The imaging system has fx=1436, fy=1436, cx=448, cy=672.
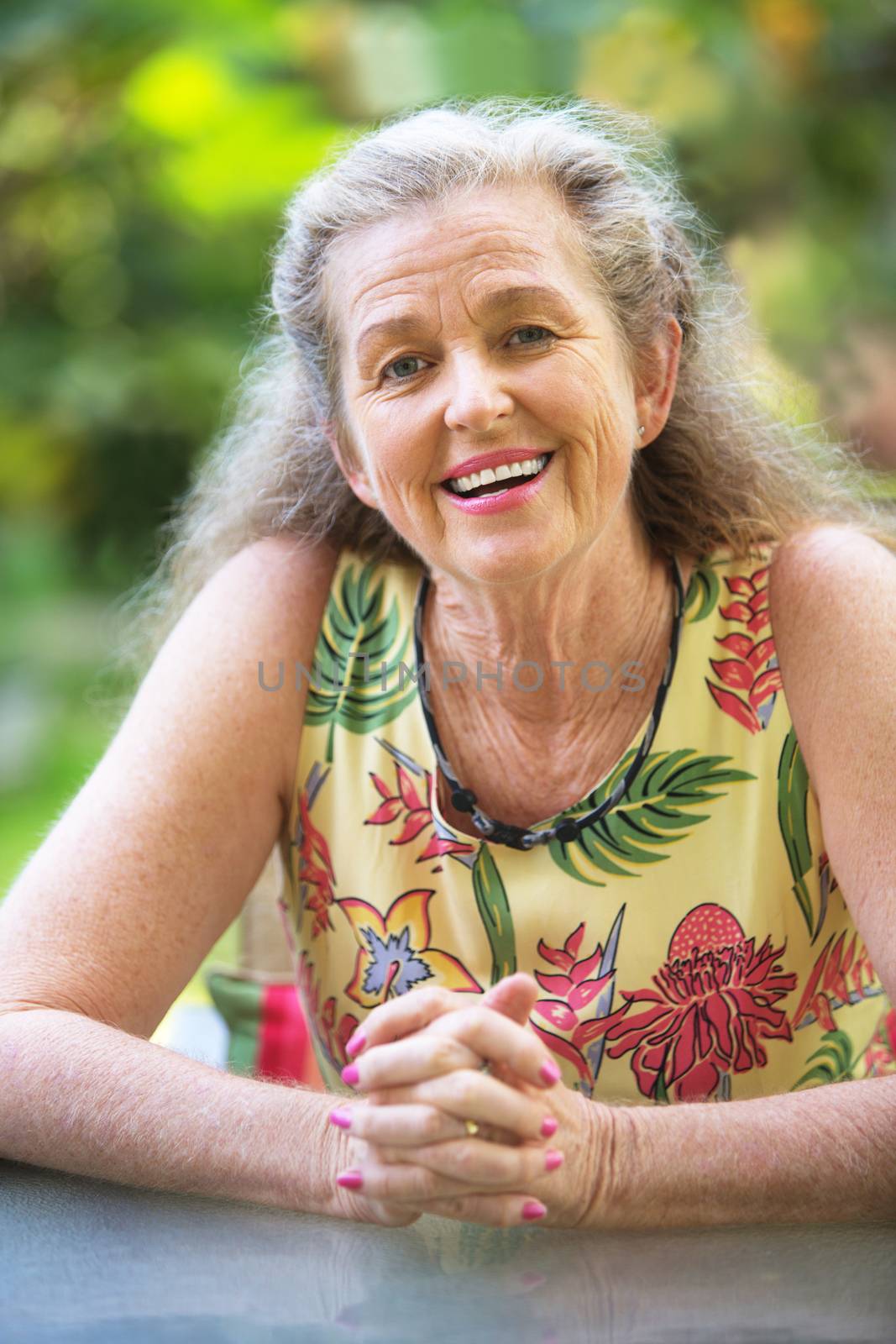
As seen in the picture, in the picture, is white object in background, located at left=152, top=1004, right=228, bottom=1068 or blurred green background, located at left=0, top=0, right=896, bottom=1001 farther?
blurred green background, located at left=0, top=0, right=896, bottom=1001

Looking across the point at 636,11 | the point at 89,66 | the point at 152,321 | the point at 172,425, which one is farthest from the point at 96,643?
the point at 636,11

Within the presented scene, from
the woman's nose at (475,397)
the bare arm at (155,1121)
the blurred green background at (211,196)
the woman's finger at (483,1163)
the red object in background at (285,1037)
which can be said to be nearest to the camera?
the woman's finger at (483,1163)

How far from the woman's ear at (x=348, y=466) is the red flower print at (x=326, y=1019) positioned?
0.60 meters

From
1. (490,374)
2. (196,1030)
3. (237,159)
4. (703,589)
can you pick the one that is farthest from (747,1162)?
(237,159)

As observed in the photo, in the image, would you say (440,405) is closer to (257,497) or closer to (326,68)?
(257,497)

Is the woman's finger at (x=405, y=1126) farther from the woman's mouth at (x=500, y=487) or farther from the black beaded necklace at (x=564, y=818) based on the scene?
the woman's mouth at (x=500, y=487)

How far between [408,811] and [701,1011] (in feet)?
1.40

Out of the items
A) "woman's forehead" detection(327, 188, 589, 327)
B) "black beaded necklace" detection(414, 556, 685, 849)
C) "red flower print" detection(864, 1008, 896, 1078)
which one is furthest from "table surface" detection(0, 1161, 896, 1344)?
"woman's forehead" detection(327, 188, 589, 327)

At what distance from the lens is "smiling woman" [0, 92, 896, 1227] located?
5.15 feet

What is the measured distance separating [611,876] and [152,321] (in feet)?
14.9

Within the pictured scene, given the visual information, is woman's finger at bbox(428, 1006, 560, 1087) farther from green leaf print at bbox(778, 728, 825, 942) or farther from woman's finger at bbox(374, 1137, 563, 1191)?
green leaf print at bbox(778, 728, 825, 942)

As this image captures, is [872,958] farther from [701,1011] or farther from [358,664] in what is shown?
[358,664]

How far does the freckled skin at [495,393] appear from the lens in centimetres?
157

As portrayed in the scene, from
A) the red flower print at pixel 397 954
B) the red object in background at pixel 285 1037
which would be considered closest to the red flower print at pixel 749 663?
the red flower print at pixel 397 954
